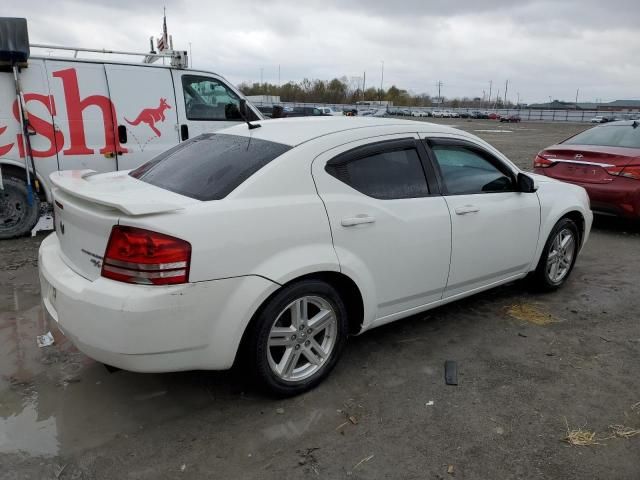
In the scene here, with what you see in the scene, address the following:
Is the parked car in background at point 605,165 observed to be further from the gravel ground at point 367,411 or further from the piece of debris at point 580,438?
the piece of debris at point 580,438

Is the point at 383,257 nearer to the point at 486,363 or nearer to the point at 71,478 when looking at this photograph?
the point at 486,363

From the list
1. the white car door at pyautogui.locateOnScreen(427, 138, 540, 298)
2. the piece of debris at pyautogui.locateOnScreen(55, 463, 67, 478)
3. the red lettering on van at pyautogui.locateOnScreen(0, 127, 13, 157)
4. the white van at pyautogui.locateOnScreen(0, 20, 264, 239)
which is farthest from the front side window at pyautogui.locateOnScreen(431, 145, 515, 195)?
the red lettering on van at pyautogui.locateOnScreen(0, 127, 13, 157)

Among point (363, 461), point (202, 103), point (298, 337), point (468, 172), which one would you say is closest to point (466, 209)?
point (468, 172)

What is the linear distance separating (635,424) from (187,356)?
2.52m

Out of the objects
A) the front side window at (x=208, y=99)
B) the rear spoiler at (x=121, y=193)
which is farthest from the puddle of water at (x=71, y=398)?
the front side window at (x=208, y=99)

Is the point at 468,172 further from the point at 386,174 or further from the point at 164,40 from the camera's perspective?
the point at 164,40

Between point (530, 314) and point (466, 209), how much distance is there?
1.32m

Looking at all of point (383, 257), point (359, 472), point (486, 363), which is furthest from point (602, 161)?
point (359, 472)

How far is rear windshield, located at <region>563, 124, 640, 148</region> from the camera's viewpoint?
7.47m

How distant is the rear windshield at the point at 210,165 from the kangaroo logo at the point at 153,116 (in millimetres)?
3486

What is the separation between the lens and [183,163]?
353 cm

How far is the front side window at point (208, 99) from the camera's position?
747 centimetres

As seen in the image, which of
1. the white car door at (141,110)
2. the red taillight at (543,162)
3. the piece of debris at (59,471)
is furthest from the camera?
the red taillight at (543,162)

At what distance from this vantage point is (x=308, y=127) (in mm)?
3559
